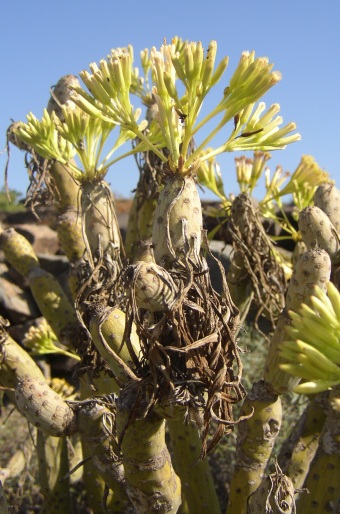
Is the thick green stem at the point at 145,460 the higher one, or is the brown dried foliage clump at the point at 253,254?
the brown dried foliage clump at the point at 253,254

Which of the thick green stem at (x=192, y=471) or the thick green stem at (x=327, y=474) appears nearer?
the thick green stem at (x=327, y=474)

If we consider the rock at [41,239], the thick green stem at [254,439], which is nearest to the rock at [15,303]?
the rock at [41,239]

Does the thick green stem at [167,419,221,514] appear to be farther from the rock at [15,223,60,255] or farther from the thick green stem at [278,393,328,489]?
the rock at [15,223,60,255]

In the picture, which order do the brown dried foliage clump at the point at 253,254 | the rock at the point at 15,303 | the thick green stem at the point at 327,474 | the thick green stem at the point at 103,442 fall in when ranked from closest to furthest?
1. the thick green stem at the point at 103,442
2. the thick green stem at the point at 327,474
3. the brown dried foliage clump at the point at 253,254
4. the rock at the point at 15,303

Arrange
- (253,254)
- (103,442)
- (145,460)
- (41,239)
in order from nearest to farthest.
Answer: (145,460), (103,442), (253,254), (41,239)

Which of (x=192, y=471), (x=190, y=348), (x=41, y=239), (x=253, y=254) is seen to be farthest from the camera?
(x=41, y=239)

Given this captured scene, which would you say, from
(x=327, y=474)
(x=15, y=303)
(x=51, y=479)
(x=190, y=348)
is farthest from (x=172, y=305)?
(x=15, y=303)

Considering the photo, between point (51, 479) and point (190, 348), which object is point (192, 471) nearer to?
point (51, 479)

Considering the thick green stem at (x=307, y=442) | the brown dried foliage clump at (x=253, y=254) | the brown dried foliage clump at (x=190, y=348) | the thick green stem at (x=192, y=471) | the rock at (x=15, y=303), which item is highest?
the brown dried foliage clump at (x=253, y=254)

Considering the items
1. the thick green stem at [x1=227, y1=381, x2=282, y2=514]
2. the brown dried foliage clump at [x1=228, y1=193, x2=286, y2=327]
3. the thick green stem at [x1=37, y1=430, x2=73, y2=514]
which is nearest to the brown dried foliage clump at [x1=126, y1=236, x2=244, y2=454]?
the thick green stem at [x1=227, y1=381, x2=282, y2=514]

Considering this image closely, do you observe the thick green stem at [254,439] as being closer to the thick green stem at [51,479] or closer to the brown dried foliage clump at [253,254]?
the brown dried foliage clump at [253,254]
